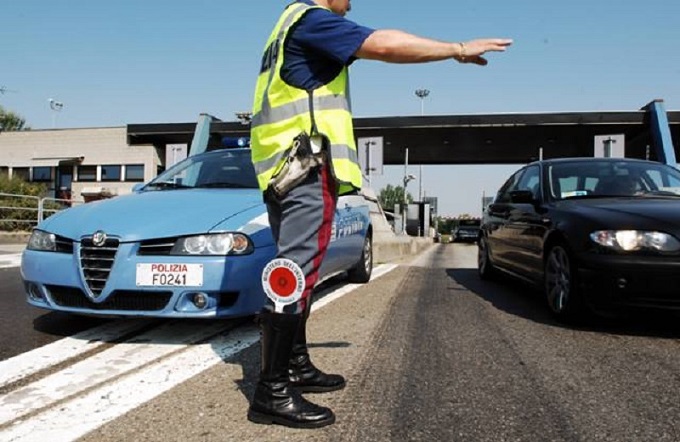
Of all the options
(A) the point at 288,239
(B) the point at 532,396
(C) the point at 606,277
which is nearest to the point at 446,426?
(B) the point at 532,396

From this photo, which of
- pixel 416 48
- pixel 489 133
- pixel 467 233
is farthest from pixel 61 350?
pixel 467 233

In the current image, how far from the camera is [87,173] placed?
98.1ft

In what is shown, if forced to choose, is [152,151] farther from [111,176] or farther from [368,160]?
[368,160]

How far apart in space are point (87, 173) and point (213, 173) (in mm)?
28266

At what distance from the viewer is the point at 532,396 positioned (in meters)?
2.46

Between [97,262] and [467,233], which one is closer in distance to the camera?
[97,262]

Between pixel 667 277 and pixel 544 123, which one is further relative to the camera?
pixel 544 123

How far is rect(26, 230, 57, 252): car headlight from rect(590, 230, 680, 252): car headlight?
3.54 metres

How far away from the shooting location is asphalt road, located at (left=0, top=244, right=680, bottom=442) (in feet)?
6.76

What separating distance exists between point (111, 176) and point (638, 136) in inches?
1019

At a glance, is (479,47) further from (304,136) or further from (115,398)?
(115,398)

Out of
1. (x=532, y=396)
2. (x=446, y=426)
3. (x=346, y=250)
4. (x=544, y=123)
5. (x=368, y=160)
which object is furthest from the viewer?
(x=544, y=123)

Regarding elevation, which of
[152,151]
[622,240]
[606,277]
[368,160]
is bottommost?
[606,277]

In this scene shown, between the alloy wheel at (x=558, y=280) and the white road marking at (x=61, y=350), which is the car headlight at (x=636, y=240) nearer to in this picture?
the alloy wheel at (x=558, y=280)
